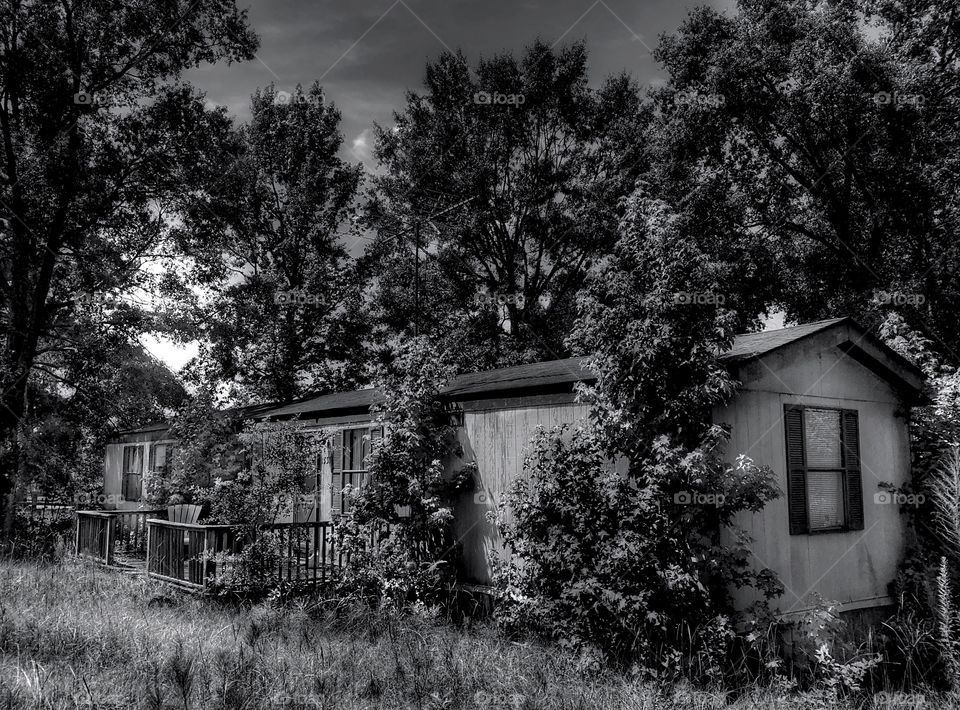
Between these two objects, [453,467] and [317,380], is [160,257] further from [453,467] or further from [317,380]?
[453,467]

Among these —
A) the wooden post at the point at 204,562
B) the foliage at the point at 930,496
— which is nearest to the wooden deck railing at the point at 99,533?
the wooden post at the point at 204,562

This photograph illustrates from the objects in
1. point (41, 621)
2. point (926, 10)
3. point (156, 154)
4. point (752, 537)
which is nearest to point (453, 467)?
point (752, 537)

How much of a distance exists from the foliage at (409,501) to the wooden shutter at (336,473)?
2071mm

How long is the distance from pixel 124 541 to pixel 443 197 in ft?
53.4

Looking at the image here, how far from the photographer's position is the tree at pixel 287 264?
25641 mm

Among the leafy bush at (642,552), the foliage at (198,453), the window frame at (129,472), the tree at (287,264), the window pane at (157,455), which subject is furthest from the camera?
the tree at (287,264)

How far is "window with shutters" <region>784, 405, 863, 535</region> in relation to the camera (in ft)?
27.6

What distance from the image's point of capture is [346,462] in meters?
11.8

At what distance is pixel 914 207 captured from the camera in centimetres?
1905

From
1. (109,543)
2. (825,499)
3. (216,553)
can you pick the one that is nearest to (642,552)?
(825,499)

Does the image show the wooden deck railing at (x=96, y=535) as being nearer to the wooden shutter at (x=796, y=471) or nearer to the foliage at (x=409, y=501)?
the foliage at (x=409, y=501)

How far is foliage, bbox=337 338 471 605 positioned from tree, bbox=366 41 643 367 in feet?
52.4

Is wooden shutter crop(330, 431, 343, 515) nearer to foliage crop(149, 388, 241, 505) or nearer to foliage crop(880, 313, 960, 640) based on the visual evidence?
foliage crop(149, 388, 241, 505)

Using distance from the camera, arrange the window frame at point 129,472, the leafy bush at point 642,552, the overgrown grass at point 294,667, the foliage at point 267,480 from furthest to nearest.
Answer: the window frame at point 129,472 → the foliage at point 267,480 → the leafy bush at point 642,552 → the overgrown grass at point 294,667
